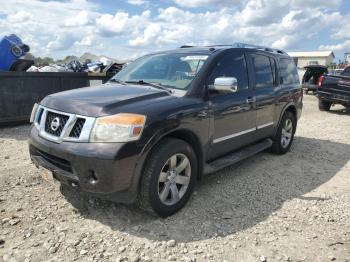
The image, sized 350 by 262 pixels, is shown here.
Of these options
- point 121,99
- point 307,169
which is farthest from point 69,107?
point 307,169

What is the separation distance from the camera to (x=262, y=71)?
5598mm

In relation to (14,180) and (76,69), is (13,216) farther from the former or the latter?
(76,69)

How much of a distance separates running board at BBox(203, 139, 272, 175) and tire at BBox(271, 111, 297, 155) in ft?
1.03

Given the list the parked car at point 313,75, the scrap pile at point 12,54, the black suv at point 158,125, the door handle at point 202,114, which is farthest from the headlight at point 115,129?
the parked car at point 313,75

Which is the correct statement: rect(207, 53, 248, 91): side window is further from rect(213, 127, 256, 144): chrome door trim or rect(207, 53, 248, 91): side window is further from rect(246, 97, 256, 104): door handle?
rect(213, 127, 256, 144): chrome door trim

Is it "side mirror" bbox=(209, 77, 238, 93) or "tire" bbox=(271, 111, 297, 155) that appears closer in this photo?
"side mirror" bbox=(209, 77, 238, 93)

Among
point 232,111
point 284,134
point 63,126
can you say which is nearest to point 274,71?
point 284,134

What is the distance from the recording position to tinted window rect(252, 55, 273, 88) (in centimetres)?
538

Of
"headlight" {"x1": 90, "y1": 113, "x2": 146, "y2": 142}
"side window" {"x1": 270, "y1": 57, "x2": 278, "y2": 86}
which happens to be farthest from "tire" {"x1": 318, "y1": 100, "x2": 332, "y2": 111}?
"headlight" {"x1": 90, "y1": 113, "x2": 146, "y2": 142}

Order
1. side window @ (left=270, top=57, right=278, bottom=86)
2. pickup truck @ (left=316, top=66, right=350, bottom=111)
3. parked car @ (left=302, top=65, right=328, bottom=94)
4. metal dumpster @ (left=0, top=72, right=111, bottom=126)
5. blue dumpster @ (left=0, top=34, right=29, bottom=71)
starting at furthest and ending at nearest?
parked car @ (left=302, top=65, right=328, bottom=94) < pickup truck @ (left=316, top=66, right=350, bottom=111) < blue dumpster @ (left=0, top=34, right=29, bottom=71) < metal dumpster @ (left=0, top=72, right=111, bottom=126) < side window @ (left=270, top=57, right=278, bottom=86)

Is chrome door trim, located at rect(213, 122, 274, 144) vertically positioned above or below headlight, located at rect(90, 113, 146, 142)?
below

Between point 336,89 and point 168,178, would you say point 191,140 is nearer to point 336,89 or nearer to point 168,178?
point 168,178

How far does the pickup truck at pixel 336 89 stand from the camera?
12.1 m

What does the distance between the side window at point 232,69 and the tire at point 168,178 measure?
102 centimetres
